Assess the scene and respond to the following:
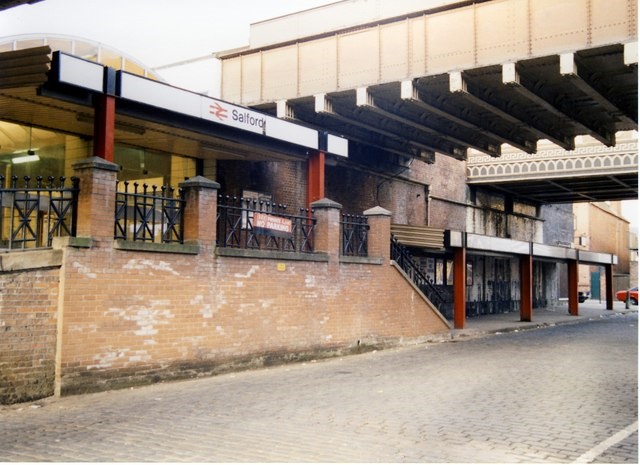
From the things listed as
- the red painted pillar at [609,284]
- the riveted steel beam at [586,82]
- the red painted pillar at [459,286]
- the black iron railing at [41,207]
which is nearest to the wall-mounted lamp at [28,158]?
the black iron railing at [41,207]

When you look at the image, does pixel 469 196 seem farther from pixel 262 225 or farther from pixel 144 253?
pixel 144 253

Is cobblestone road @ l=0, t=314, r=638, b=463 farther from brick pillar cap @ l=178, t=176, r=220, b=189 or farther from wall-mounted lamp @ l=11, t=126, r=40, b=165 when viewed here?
wall-mounted lamp @ l=11, t=126, r=40, b=165

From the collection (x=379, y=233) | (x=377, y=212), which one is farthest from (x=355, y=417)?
(x=377, y=212)

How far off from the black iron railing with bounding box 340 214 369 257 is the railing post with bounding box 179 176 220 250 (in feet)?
13.5

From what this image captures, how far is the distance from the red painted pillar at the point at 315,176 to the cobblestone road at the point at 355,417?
20.0 feet

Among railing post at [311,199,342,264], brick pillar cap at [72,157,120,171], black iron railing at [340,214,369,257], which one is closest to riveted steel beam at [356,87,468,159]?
black iron railing at [340,214,369,257]

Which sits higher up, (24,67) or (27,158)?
(24,67)

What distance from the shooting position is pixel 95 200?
9.50m

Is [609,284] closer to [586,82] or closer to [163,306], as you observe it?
[586,82]

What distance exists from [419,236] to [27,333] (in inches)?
524

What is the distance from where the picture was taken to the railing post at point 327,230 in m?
13.8

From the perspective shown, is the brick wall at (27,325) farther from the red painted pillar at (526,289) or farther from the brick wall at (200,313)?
the red painted pillar at (526,289)

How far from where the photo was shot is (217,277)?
1121cm

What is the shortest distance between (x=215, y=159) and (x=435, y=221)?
464 inches
